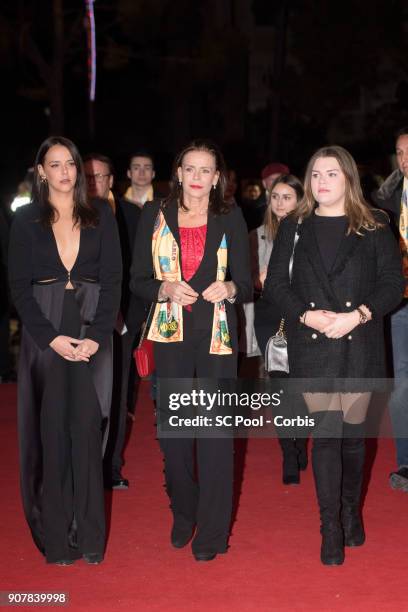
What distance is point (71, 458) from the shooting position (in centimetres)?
570

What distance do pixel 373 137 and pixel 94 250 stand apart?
1103 inches

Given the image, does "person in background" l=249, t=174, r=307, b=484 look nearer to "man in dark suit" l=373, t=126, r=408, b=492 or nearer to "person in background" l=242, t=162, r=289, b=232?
"person in background" l=242, t=162, r=289, b=232

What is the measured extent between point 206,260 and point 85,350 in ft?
2.60

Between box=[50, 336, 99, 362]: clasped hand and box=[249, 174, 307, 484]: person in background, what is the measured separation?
65.4 inches

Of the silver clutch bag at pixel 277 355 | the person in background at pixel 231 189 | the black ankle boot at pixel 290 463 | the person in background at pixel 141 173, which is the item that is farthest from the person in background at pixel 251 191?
the silver clutch bag at pixel 277 355

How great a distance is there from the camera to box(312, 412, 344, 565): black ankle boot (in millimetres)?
5559

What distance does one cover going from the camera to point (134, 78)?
107 ft

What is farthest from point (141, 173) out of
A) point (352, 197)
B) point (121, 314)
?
point (352, 197)

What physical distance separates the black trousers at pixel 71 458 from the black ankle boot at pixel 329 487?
3.61 feet

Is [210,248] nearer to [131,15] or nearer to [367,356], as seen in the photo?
[367,356]

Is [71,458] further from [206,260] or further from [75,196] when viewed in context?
[75,196]

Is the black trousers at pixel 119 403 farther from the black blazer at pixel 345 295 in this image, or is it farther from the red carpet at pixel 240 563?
the black blazer at pixel 345 295

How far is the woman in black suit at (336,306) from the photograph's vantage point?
220 inches

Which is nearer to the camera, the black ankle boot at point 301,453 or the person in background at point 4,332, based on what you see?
the black ankle boot at point 301,453
